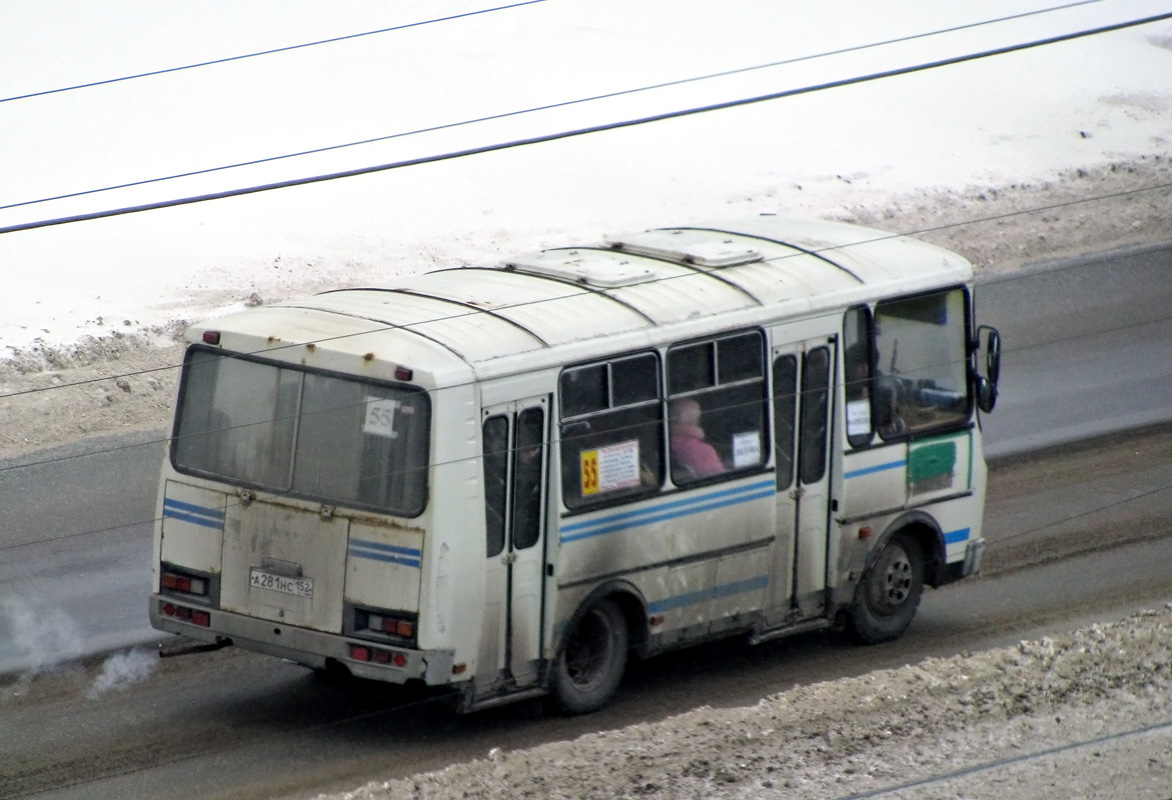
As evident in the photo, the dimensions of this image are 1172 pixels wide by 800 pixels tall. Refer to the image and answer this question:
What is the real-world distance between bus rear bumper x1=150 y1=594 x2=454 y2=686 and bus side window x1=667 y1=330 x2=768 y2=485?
6.52 feet

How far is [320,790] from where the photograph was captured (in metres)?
9.60

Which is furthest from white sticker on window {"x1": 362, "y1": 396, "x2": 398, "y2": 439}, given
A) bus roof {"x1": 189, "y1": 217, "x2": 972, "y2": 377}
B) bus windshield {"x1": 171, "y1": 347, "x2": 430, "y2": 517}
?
bus roof {"x1": 189, "y1": 217, "x2": 972, "y2": 377}

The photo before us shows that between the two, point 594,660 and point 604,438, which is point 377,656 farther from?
point 604,438

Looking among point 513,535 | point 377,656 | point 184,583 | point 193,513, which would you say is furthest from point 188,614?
point 513,535

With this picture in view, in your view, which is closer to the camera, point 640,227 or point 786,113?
point 640,227

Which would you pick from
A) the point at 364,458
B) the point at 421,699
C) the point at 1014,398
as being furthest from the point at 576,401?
the point at 1014,398

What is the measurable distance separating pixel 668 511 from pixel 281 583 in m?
2.31

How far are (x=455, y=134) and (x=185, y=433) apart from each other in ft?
52.2

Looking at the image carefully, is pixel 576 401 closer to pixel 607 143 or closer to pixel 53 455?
pixel 53 455

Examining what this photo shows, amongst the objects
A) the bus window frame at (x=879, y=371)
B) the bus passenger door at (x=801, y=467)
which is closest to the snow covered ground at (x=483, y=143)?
the bus window frame at (x=879, y=371)

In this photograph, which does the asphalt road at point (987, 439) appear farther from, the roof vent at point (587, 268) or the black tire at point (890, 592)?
the black tire at point (890, 592)

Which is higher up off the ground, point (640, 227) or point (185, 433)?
point (185, 433)

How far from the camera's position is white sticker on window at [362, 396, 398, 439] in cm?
985

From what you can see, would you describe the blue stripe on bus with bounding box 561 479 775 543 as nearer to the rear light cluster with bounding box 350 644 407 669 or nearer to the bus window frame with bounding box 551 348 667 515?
the bus window frame with bounding box 551 348 667 515
